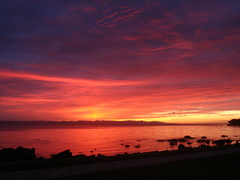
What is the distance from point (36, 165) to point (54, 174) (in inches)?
113

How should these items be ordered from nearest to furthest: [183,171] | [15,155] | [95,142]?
[183,171], [15,155], [95,142]

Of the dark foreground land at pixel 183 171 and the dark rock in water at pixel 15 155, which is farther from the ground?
the dark foreground land at pixel 183 171

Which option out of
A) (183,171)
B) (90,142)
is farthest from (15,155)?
(90,142)

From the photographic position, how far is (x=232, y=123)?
200 m

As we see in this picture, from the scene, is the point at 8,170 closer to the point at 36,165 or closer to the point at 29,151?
the point at 36,165

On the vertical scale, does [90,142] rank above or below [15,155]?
above

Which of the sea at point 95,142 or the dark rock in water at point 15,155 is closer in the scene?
the dark rock in water at point 15,155

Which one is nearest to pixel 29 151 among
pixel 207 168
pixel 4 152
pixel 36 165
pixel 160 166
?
pixel 4 152

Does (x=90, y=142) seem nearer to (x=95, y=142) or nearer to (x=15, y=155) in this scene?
(x=95, y=142)

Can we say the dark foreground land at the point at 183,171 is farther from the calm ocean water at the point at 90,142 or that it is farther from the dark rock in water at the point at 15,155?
the calm ocean water at the point at 90,142

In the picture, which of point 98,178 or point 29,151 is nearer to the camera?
point 98,178

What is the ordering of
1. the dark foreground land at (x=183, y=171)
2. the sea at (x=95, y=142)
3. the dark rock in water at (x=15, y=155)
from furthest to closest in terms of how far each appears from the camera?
the sea at (x=95, y=142)
the dark rock in water at (x=15, y=155)
the dark foreground land at (x=183, y=171)

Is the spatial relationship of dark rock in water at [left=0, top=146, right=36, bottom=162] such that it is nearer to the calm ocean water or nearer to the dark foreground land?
the calm ocean water

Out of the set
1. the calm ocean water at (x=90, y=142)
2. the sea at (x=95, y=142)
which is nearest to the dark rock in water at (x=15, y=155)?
the sea at (x=95, y=142)
